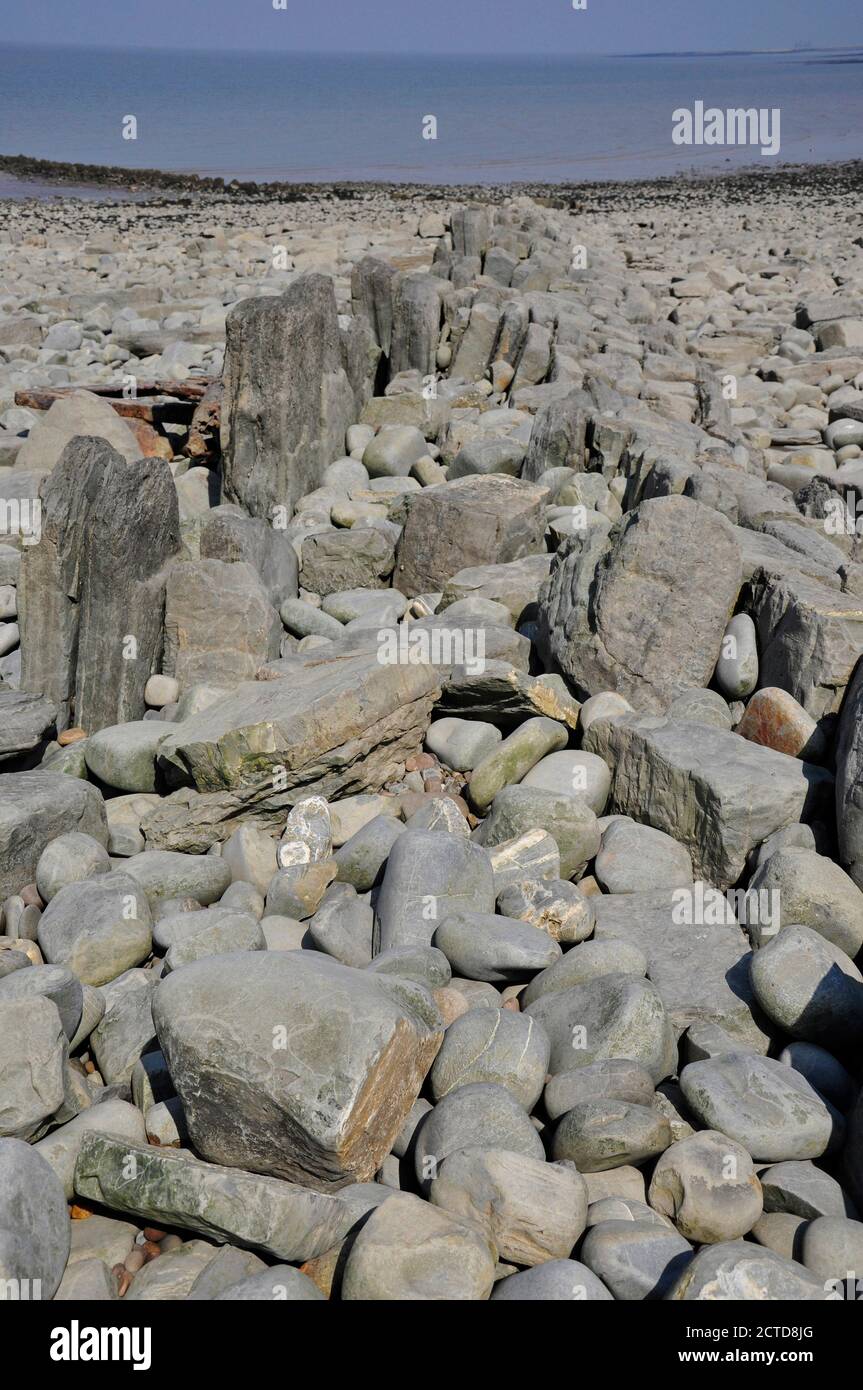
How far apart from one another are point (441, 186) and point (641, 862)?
44829 millimetres

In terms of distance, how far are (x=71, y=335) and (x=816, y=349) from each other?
943 cm

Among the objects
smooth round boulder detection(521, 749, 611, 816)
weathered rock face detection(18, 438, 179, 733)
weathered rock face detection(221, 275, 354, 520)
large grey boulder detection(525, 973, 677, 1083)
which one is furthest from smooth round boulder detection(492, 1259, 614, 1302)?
weathered rock face detection(221, 275, 354, 520)

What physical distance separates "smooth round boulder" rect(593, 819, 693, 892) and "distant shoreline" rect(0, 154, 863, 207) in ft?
103

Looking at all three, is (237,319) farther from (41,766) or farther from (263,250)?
(263,250)

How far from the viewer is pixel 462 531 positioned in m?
6.49

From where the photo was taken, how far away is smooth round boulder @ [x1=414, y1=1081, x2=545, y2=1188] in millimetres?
2924

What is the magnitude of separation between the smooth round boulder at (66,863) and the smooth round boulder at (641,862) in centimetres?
191

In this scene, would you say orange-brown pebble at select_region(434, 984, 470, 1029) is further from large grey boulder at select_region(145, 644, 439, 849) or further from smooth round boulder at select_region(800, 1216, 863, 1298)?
large grey boulder at select_region(145, 644, 439, 849)

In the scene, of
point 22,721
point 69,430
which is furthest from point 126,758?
point 69,430

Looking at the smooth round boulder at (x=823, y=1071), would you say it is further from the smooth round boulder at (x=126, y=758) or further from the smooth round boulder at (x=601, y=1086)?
the smooth round boulder at (x=126, y=758)

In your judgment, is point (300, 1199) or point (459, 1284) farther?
point (300, 1199)

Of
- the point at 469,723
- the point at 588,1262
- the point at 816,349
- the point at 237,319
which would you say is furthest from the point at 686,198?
the point at 588,1262
